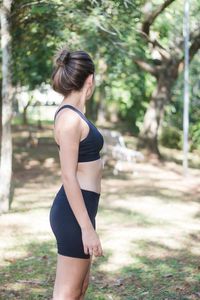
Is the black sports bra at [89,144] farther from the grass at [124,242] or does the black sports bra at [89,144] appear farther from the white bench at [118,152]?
the white bench at [118,152]

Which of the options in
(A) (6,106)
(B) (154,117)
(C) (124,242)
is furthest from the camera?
(B) (154,117)

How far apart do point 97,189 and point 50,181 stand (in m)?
10.0

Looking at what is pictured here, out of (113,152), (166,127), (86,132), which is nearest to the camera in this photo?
(86,132)

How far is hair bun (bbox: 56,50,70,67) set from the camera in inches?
109

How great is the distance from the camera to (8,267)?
5.56 m

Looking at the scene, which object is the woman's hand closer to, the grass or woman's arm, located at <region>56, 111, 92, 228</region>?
woman's arm, located at <region>56, 111, 92, 228</region>

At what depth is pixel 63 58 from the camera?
2.78 meters

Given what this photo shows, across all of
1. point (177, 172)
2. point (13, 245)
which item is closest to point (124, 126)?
point (177, 172)

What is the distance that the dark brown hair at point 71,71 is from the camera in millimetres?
2744

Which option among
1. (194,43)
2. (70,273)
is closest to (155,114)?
(194,43)

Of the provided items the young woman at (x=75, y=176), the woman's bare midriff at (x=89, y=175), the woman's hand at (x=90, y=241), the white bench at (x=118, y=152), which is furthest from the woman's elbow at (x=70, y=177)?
the white bench at (x=118, y=152)

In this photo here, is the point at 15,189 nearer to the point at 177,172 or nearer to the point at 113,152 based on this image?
the point at 113,152

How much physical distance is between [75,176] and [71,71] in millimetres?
506

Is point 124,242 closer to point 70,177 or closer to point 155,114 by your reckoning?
point 70,177
